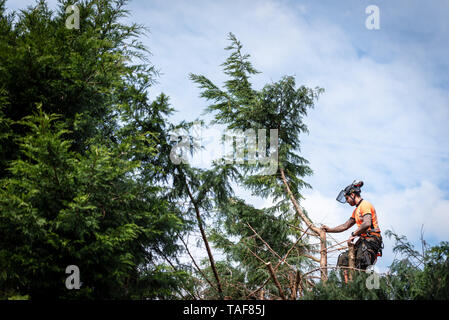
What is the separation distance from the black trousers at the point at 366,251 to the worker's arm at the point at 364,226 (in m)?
0.13

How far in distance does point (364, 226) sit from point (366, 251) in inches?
15.5

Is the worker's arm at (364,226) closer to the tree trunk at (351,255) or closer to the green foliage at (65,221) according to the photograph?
the tree trunk at (351,255)

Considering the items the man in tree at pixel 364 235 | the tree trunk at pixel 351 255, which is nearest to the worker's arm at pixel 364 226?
the man in tree at pixel 364 235

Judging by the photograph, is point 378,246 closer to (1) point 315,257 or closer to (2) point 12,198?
(1) point 315,257

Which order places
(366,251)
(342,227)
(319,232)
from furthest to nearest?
(319,232) → (342,227) → (366,251)

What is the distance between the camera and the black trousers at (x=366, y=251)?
5.65 meters

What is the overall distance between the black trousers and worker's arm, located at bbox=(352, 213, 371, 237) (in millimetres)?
130

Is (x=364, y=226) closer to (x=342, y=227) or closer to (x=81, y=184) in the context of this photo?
(x=342, y=227)

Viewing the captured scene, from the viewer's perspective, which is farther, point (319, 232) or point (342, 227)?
Result: point (319, 232)

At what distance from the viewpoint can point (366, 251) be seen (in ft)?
18.6

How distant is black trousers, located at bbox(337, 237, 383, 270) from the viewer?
5.65 meters

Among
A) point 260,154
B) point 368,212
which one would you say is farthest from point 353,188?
point 260,154
